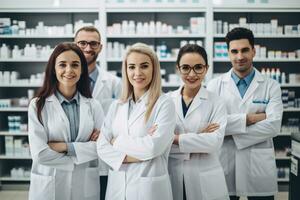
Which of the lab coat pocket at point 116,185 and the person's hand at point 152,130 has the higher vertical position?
the person's hand at point 152,130

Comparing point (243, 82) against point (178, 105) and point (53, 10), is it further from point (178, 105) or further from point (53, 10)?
point (53, 10)

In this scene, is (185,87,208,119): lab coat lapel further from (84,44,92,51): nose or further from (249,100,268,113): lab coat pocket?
(84,44,92,51): nose

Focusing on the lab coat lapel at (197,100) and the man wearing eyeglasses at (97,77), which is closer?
the lab coat lapel at (197,100)

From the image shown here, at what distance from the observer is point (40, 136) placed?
7.31 feet

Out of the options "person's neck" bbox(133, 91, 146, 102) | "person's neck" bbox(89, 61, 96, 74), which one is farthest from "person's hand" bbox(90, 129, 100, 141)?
"person's neck" bbox(89, 61, 96, 74)

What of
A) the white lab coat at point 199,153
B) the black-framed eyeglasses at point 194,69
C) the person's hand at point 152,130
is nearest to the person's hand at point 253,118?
the white lab coat at point 199,153

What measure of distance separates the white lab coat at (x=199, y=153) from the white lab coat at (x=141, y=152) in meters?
0.15

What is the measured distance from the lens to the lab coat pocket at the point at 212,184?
234 centimetres

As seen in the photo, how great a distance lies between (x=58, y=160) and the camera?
223cm

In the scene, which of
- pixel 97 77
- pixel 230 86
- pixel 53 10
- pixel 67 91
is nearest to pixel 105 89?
pixel 97 77

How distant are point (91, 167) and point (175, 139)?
558 millimetres

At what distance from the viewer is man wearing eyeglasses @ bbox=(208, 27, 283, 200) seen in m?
2.73

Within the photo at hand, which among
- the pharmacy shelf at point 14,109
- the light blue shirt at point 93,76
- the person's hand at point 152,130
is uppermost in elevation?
the light blue shirt at point 93,76

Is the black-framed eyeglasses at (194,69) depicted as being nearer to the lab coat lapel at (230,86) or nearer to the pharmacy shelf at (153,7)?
the lab coat lapel at (230,86)
